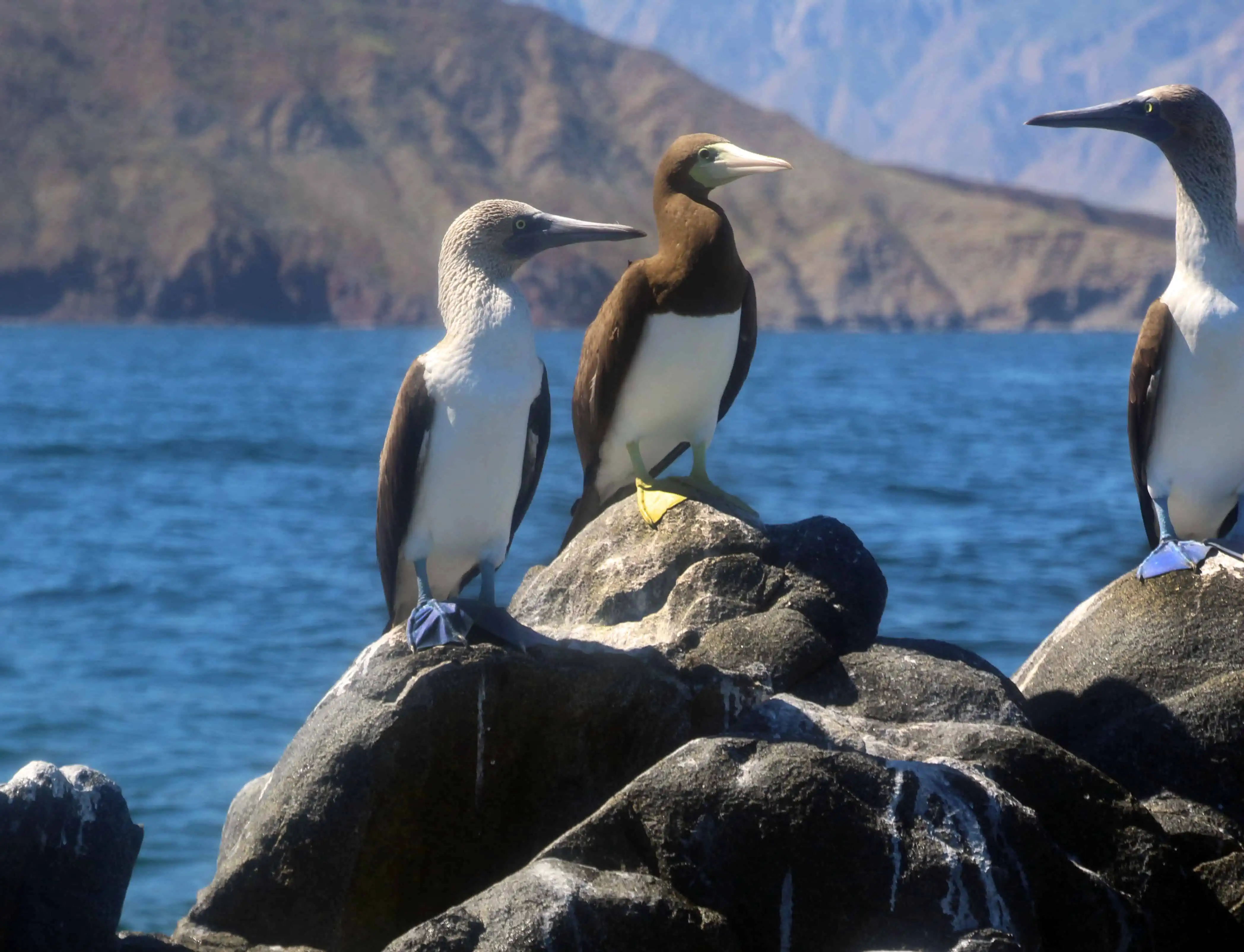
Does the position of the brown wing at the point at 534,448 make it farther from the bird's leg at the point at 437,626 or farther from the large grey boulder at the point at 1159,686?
the large grey boulder at the point at 1159,686

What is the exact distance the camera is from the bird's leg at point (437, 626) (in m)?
5.43

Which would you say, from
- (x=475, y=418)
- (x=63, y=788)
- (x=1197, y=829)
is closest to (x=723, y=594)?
(x=475, y=418)

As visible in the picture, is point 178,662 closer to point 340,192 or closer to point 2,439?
point 2,439

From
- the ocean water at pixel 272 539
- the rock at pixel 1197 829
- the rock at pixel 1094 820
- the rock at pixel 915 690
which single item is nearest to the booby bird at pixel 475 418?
the rock at pixel 915 690

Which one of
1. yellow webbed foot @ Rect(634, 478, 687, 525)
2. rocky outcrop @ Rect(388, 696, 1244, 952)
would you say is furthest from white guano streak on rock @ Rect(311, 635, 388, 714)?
yellow webbed foot @ Rect(634, 478, 687, 525)

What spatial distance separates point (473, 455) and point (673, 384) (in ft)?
4.55

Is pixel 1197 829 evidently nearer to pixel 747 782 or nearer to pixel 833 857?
pixel 833 857

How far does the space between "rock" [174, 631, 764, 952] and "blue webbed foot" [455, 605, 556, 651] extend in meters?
0.05

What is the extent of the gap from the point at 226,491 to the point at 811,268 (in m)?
137

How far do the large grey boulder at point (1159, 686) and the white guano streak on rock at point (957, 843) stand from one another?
1.32 metres

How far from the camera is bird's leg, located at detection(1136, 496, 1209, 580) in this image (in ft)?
20.4

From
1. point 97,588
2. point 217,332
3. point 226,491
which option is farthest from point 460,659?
point 217,332

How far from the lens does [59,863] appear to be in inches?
197

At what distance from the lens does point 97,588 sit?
1805 cm
